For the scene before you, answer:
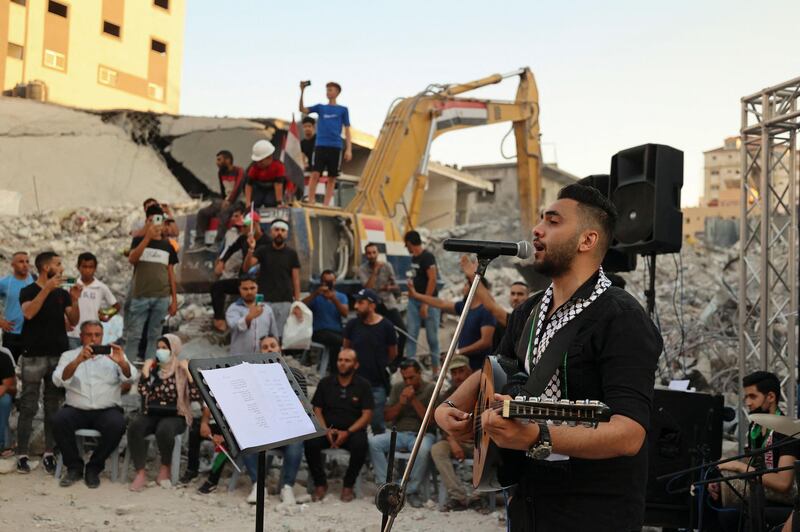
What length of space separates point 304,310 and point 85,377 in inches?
97.0

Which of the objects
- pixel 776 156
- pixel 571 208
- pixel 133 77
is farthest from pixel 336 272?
pixel 133 77

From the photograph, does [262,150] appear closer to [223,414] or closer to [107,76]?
[223,414]

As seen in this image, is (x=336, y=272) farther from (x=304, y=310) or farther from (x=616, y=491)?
(x=616, y=491)

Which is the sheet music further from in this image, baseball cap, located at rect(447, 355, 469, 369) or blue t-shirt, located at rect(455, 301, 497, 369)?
blue t-shirt, located at rect(455, 301, 497, 369)

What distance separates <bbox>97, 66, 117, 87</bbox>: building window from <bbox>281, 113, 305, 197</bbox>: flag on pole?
16917mm

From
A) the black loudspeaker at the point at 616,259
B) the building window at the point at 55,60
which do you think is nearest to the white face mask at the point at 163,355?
the black loudspeaker at the point at 616,259

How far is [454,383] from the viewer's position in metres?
8.42

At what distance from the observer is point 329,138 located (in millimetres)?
12383

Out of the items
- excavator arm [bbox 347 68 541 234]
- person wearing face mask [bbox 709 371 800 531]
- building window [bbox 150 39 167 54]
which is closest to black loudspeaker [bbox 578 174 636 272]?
person wearing face mask [bbox 709 371 800 531]

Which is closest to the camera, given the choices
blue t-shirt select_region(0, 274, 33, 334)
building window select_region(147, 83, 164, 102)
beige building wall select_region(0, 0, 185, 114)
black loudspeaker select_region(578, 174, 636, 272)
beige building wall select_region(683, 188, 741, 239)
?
black loudspeaker select_region(578, 174, 636, 272)

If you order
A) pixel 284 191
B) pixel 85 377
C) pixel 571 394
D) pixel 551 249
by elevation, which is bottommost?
pixel 85 377

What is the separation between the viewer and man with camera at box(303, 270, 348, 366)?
34.2 feet

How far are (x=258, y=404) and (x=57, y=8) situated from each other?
24.6 metres

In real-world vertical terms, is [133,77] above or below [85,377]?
above
